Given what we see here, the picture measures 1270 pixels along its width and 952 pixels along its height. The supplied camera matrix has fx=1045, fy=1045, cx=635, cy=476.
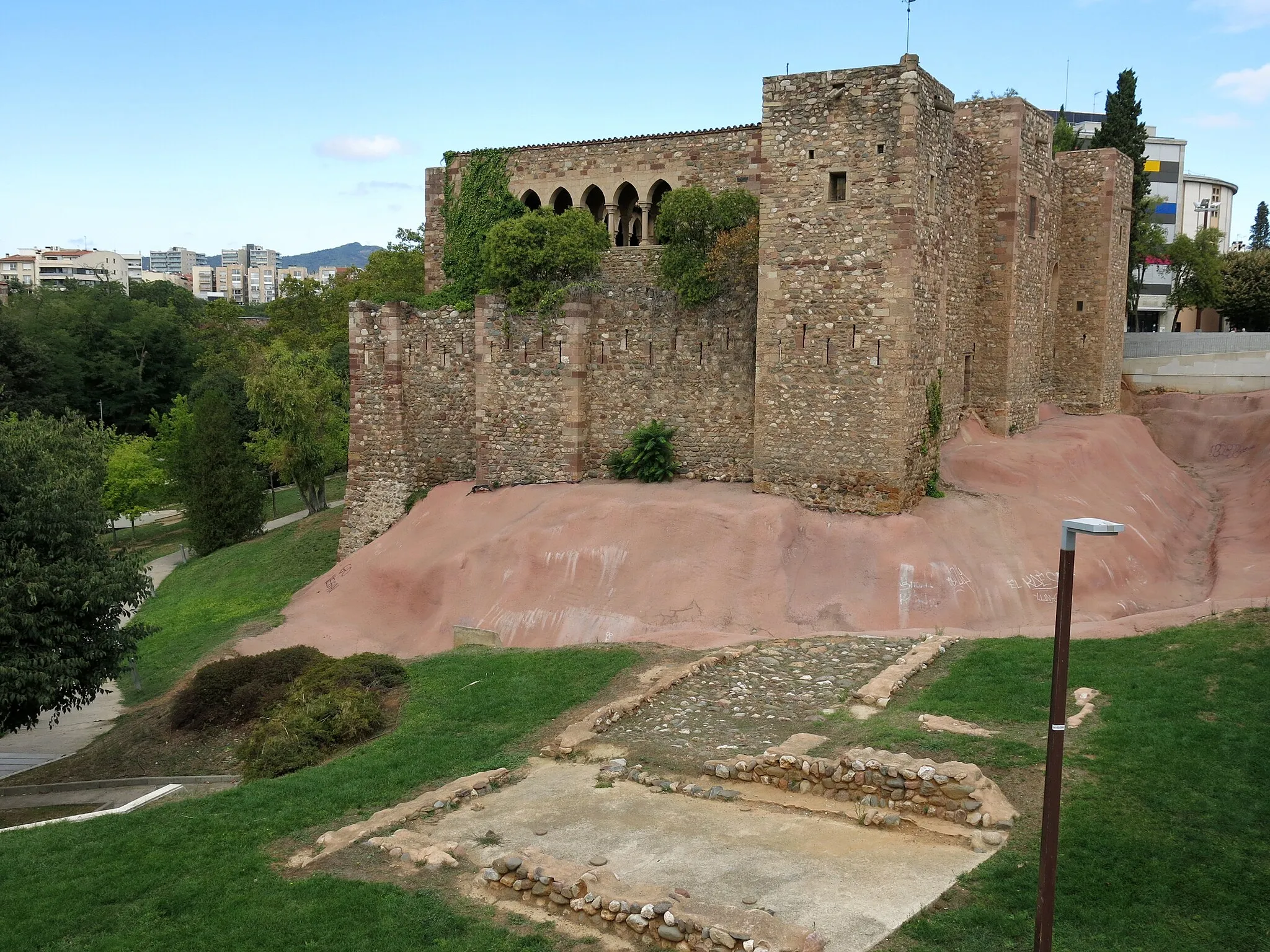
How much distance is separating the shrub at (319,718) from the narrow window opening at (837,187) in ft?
37.9

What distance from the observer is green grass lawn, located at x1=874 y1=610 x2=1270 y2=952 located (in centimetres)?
814

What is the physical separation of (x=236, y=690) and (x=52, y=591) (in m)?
3.29

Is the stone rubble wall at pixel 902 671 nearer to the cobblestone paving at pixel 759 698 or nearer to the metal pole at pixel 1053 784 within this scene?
the cobblestone paving at pixel 759 698

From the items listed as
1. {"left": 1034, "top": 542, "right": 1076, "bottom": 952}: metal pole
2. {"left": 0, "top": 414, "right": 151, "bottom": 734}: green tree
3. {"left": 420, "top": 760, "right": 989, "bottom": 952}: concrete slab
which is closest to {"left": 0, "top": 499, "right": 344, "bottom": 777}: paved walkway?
{"left": 0, "top": 414, "right": 151, "bottom": 734}: green tree

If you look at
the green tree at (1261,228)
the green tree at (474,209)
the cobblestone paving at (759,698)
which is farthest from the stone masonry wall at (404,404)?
the green tree at (1261,228)

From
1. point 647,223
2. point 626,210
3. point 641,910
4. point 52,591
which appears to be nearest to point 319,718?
point 52,591

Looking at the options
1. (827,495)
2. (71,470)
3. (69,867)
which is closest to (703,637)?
(827,495)

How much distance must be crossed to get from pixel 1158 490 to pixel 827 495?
1098 cm

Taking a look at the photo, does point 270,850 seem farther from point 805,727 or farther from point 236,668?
point 236,668

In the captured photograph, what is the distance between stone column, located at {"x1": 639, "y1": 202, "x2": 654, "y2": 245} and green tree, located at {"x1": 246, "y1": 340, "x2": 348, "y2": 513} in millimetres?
16732

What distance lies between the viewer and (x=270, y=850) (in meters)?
10.6

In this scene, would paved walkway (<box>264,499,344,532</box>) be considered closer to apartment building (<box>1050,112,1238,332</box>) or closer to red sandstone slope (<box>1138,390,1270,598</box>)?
red sandstone slope (<box>1138,390,1270,598</box>)

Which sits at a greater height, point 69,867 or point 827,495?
point 827,495

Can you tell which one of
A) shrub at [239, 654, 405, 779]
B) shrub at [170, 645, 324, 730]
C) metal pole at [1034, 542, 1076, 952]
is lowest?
shrub at [170, 645, 324, 730]
